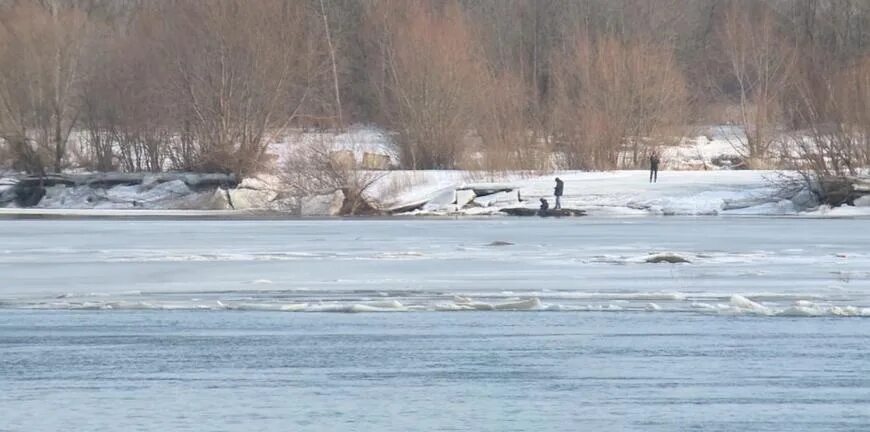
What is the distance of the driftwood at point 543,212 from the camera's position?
3906 centimetres

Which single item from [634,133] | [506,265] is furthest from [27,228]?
[634,133]

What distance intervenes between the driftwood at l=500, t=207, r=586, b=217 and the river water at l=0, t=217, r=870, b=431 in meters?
13.4

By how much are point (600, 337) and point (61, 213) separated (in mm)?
31595

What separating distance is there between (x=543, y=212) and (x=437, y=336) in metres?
25.4

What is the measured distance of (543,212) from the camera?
39.3m

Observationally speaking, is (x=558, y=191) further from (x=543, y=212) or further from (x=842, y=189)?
(x=842, y=189)

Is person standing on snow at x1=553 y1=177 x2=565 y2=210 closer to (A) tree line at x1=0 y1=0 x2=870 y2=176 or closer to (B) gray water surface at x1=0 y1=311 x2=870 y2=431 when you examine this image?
(A) tree line at x1=0 y1=0 x2=870 y2=176

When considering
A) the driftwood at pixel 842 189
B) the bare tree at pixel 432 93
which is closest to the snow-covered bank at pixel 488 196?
the driftwood at pixel 842 189

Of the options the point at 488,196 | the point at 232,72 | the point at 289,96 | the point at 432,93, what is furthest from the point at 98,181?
the point at 488,196

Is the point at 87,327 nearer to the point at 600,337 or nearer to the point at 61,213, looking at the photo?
the point at 600,337

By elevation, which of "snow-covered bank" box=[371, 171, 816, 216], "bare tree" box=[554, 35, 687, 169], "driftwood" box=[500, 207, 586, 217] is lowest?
"driftwood" box=[500, 207, 586, 217]

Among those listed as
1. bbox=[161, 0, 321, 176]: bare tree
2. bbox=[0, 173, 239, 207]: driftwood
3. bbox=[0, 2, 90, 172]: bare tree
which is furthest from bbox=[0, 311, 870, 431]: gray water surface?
bbox=[0, 2, 90, 172]: bare tree

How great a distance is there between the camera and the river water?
10.4m

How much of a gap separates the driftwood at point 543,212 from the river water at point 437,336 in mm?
13352
